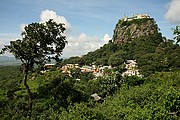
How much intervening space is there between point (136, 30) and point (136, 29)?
50 centimetres

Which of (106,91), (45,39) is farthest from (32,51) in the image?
(106,91)

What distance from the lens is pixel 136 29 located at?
411 ft

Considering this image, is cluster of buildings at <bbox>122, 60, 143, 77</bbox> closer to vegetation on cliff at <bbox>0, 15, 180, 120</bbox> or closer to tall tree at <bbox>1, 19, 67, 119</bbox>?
vegetation on cliff at <bbox>0, 15, 180, 120</bbox>

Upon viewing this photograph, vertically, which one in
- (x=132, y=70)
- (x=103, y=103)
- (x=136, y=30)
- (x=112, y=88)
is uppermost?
(x=136, y=30)

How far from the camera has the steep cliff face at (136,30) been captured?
124812 mm

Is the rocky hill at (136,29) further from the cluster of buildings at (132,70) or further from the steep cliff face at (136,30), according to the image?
the cluster of buildings at (132,70)

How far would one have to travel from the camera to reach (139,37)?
12450 centimetres

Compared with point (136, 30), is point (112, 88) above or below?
below

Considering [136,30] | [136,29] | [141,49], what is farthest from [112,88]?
[136,29]

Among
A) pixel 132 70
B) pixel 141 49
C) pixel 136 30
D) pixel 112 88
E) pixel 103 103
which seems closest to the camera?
pixel 103 103

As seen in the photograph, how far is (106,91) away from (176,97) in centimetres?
4732

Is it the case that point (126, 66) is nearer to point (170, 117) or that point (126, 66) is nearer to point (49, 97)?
point (49, 97)

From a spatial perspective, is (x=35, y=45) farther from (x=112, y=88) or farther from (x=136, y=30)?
(x=136, y=30)

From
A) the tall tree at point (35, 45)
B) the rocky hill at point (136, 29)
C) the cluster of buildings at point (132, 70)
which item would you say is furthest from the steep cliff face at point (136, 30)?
the tall tree at point (35, 45)
